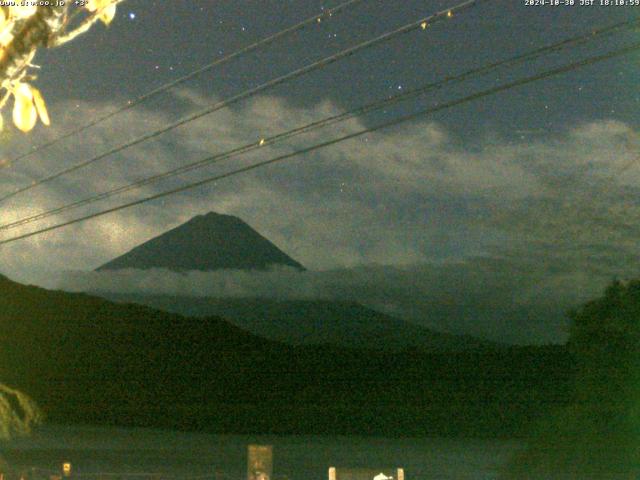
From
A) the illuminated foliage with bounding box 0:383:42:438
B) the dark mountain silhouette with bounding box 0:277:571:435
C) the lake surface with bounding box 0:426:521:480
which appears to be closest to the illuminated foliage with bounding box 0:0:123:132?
the illuminated foliage with bounding box 0:383:42:438

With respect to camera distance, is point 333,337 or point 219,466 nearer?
point 219,466

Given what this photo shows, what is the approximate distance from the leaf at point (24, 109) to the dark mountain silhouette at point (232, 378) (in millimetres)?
70318

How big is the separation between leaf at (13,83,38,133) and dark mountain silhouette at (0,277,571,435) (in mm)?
70318

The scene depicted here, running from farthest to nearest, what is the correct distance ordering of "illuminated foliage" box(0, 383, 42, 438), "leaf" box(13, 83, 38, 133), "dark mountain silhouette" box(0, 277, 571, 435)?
"dark mountain silhouette" box(0, 277, 571, 435) → "illuminated foliage" box(0, 383, 42, 438) → "leaf" box(13, 83, 38, 133)

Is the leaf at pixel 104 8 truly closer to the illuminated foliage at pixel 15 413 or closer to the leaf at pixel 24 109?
the leaf at pixel 24 109

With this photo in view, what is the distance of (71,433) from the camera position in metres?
109

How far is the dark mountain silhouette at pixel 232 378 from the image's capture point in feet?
286

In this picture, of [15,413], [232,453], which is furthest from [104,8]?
[232,453]

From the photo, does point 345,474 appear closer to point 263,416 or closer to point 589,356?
point 589,356

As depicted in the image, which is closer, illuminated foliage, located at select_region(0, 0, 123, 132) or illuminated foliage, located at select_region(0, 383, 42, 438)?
illuminated foliage, located at select_region(0, 0, 123, 132)

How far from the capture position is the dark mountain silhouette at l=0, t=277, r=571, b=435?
87.2 m

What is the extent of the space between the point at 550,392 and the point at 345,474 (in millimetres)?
72067

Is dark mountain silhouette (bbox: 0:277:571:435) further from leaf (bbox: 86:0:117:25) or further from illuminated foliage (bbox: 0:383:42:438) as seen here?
leaf (bbox: 86:0:117:25)

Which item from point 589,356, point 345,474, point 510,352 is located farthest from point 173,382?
point 345,474
